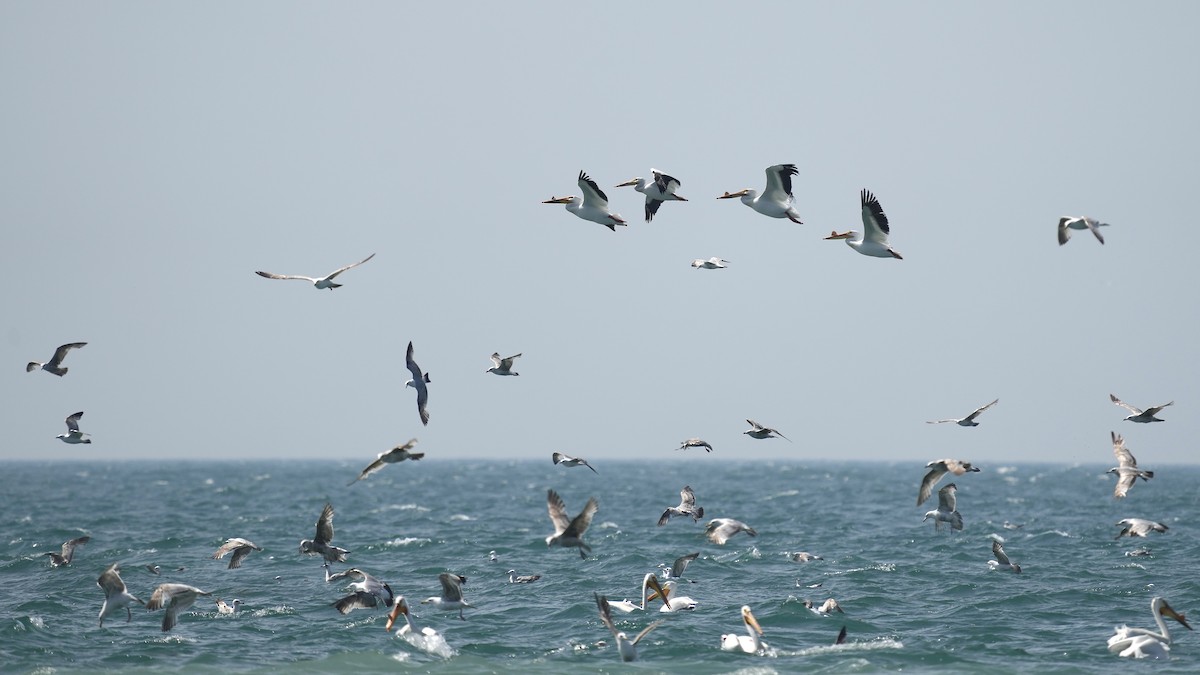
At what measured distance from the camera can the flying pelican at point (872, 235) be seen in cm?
2329

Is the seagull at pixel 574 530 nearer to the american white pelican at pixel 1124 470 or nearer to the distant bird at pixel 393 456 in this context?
the distant bird at pixel 393 456

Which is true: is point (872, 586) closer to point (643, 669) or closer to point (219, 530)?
point (643, 669)

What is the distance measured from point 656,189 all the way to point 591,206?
1.89m

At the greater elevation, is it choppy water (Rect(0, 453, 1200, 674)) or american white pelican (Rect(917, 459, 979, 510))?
american white pelican (Rect(917, 459, 979, 510))

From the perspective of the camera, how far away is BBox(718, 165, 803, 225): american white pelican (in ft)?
78.5

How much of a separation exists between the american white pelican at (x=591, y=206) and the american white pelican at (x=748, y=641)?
8.05 m

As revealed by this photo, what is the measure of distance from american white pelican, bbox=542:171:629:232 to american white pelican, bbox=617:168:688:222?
1.01m

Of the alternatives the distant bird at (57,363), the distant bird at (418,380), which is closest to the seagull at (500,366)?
the distant bird at (418,380)

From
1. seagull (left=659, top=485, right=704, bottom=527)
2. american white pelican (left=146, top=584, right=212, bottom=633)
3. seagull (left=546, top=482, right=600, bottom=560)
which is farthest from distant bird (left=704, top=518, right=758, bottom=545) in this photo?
american white pelican (left=146, top=584, right=212, bottom=633)

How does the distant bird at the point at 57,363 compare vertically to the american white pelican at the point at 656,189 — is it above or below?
below

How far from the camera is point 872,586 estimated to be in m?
29.4

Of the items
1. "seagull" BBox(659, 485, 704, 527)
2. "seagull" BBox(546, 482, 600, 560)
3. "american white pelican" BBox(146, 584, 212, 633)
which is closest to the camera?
"seagull" BBox(546, 482, 600, 560)

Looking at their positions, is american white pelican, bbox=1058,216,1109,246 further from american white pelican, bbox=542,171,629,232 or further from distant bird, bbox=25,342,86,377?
distant bird, bbox=25,342,86,377

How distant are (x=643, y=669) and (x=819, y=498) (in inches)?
2105
